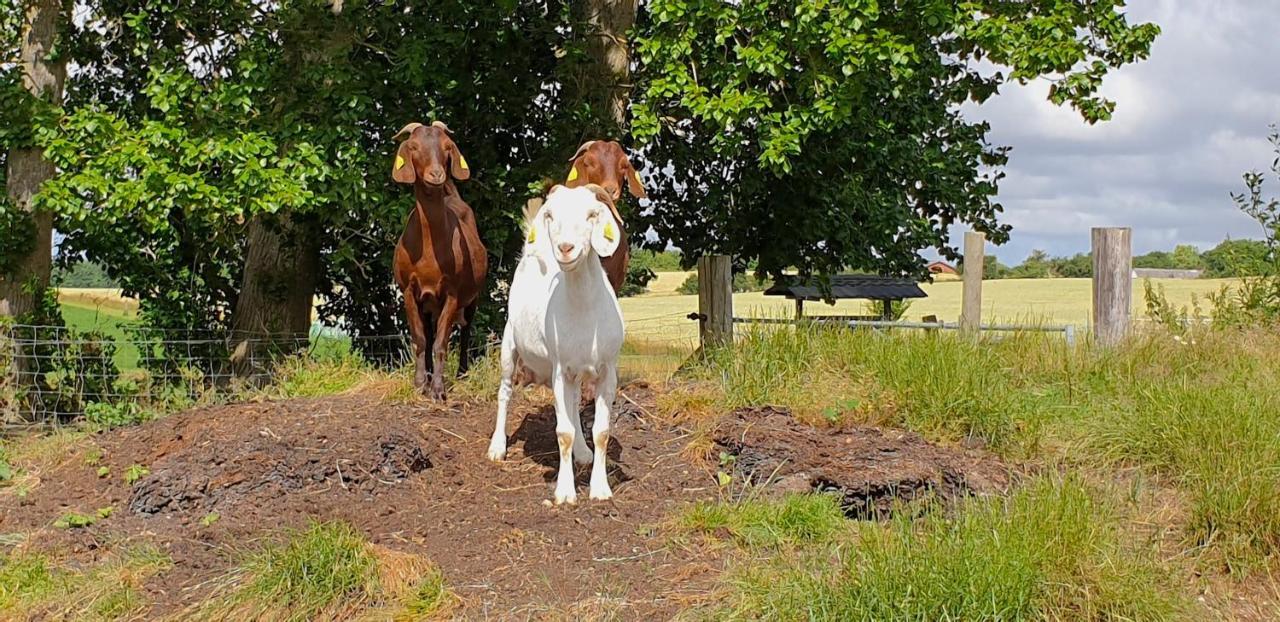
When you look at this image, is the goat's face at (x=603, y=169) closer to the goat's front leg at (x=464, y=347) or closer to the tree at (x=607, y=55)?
the goat's front leg at (x=464, y=347)

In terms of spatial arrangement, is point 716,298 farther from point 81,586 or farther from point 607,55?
point 81,586

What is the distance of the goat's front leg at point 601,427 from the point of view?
20.1ft

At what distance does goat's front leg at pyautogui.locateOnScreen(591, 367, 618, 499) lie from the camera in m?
6.12

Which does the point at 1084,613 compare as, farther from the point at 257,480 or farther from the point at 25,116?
the point at 25,116

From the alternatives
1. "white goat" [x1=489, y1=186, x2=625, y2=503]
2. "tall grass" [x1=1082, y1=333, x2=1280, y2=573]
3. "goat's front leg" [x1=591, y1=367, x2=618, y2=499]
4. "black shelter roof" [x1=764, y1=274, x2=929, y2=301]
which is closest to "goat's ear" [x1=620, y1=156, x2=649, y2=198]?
"white goat" [x1=489, y1=186, x2=625, y2=503]

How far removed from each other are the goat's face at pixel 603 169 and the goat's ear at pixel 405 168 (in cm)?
107

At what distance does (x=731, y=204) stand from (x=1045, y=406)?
188 inches

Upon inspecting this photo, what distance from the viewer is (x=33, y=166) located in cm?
974

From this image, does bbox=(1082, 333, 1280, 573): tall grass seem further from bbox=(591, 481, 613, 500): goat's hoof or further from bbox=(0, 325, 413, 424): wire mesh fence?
bbox=(0, 325, 413, 424): wire mesh fence

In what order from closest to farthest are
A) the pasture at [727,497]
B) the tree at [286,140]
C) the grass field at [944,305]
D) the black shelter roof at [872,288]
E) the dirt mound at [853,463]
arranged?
the pasture at [727,497] < the dirt mound at [853,463] < the tree at [286,140] < the grass field at [944,305] < the black shelter roof at [872,288]

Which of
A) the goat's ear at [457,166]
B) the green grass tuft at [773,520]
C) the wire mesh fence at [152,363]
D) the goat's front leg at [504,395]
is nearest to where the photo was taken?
the green grass tuft at [773,520]

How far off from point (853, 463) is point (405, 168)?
352cm

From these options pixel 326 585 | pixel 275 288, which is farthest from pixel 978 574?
pixel 275 288

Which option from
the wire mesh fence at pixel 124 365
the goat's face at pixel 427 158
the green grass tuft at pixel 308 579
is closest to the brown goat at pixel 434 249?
the goat's face at pixel 427 158
